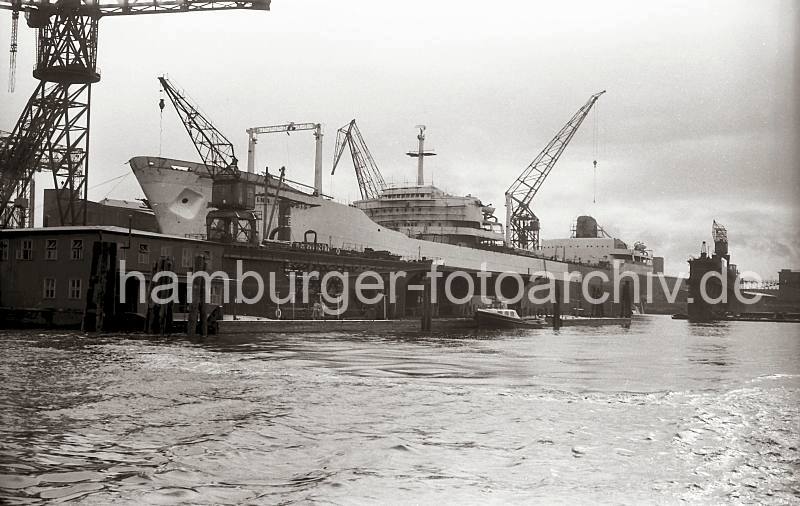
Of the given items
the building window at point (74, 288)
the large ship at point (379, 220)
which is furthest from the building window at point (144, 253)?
the large ship at point (379, 220)

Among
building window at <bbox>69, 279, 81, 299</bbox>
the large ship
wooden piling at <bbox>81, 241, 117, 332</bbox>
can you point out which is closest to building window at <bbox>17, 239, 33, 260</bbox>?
building window at <bbox>69, 279, 81, 299</bbox>

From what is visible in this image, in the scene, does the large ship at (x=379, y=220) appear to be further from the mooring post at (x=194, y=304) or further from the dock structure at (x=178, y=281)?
the mooring post at (x=194, y=304)

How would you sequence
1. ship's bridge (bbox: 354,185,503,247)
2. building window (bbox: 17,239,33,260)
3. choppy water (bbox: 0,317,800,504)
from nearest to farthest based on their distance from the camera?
1. choppy water (bbox: 0,317,800,504)
2. building window (bbox: 17,239,33,260)
3. ship's bridge (bbox: 354,185,503,247)

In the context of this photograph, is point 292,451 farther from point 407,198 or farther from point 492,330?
point 407,198

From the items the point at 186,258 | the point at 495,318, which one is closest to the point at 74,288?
the point at 186,258

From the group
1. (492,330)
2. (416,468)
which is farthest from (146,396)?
(492,330)

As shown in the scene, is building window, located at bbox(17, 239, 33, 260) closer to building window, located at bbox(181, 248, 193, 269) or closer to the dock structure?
the dock structure
